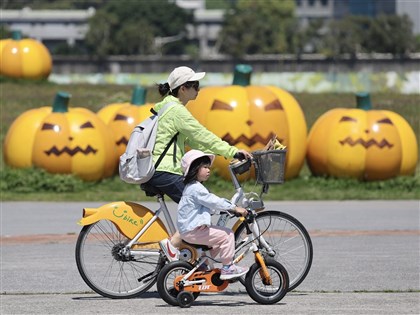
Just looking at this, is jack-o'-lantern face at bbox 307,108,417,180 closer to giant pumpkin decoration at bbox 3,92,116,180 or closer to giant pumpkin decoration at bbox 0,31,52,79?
giant pumpkin decoration at bbox 3,92,116,180

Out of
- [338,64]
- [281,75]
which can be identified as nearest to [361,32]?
[338,64]

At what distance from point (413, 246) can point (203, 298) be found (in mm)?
4161

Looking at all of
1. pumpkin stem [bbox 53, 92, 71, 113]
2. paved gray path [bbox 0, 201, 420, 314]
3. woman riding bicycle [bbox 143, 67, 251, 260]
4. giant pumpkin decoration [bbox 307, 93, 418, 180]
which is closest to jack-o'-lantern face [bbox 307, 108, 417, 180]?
giant pumpkin decoration [bbox 307, 93, 418, 180]

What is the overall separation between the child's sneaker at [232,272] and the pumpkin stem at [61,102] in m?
11.3

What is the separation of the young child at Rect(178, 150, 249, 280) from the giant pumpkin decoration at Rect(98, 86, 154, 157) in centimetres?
1167

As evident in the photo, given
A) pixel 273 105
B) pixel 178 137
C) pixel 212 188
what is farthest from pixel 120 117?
pixel 178 137

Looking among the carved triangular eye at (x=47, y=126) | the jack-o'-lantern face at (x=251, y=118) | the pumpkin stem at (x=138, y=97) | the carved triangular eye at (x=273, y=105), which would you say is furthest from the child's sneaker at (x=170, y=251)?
the pumpkin stem at (x=138, y=97)

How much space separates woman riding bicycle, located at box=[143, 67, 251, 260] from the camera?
9641 millimetres

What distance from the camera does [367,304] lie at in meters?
9.67

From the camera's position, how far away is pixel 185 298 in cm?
943

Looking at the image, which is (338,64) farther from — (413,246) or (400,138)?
(413,246)

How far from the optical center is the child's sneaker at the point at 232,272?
9445 millimetres

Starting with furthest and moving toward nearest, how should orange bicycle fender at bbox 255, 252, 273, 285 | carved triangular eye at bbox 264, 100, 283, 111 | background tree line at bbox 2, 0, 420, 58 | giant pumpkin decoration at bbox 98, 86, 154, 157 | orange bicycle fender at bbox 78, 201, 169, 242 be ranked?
background tree line at bbox 2, 0, 420, 58, giant pumpkin decoration at bbox 98, 86, 154, 157, carved triangular eye at bbox 264, 100, 283, 111, orange bicycle fender at bbox 78, 201, 169, 242, orange bicycle fender at bbox 255, 252, 273, 285

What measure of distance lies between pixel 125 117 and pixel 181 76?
11828 millimetres
